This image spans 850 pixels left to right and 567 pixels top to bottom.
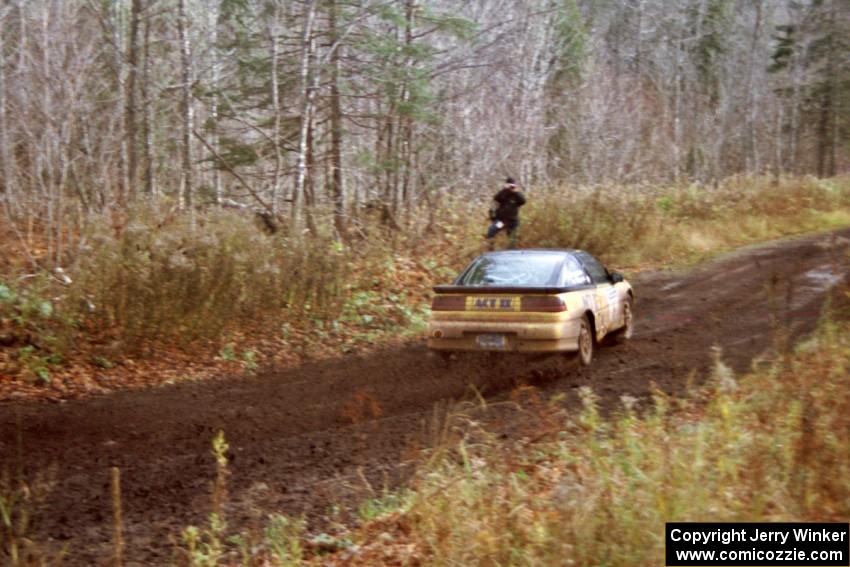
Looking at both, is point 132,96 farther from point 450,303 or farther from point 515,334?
point 515,334

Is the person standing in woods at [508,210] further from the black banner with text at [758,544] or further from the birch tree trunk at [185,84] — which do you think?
the black banner with text at [758,544]

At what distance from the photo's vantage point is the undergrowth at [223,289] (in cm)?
1027

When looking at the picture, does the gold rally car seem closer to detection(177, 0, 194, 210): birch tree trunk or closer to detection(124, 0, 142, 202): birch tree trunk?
detection(177, 0, 194, 210): birch tree trunk

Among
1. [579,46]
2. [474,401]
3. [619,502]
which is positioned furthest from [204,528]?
[579,46]

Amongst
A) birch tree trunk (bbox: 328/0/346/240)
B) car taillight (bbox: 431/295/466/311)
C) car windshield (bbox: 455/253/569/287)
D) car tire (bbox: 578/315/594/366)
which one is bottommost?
car tire (bbox: 578/315/594/366)

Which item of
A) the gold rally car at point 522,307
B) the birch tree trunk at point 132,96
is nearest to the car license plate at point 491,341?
the gold rally car at point 522,307

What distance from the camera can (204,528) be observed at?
526 cm

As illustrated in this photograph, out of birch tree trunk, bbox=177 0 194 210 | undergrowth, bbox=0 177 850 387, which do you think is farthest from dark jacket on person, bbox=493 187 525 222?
birch tree trunk, bbox=177 0 194 210

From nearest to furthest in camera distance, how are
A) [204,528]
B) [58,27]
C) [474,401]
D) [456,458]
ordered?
[204,528] → [456,458] → [474,401] → [58,27]

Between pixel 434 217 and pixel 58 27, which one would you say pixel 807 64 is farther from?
pixel 58 27

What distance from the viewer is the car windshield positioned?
9.62m

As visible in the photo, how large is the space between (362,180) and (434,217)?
2.05 meters

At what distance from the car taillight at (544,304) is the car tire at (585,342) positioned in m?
0.63

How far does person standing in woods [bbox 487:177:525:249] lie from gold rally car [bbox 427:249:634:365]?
6.83m
